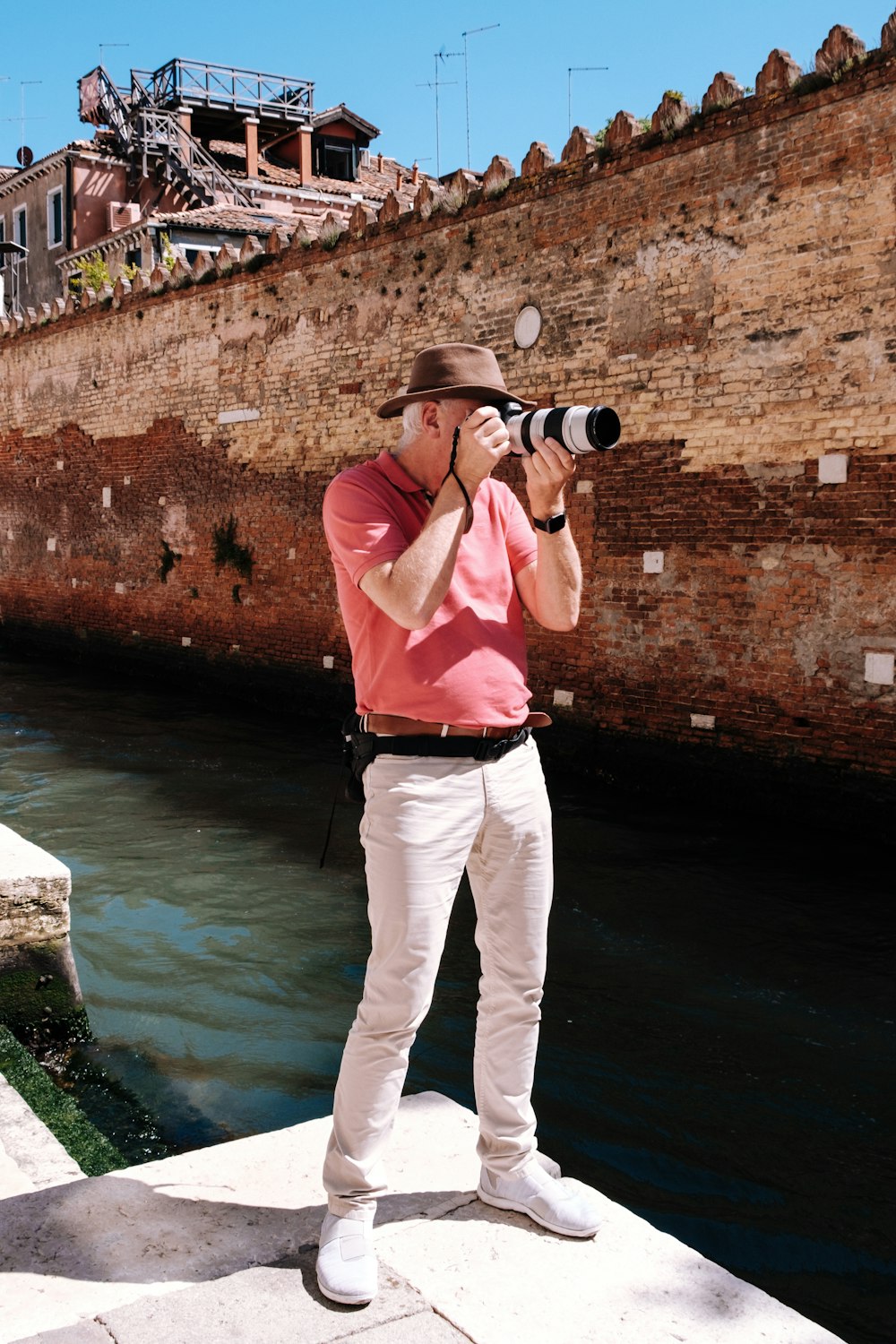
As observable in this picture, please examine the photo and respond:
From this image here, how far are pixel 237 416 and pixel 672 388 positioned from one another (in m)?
5.93

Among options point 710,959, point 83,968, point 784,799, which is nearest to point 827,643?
point 784,799

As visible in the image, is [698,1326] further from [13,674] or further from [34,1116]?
[13,674]

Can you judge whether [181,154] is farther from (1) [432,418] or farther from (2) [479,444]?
(2) [479,444]

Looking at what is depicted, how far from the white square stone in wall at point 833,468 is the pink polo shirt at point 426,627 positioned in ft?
16.7

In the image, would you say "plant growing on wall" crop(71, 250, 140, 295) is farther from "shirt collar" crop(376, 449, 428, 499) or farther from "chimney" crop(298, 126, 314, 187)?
"shirt collar" crop(376, 449, 428, 499)

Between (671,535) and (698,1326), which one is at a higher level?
(671,535)

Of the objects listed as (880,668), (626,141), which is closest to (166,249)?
(626,141)

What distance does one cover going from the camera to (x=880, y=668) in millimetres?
6773

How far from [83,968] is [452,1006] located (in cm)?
163

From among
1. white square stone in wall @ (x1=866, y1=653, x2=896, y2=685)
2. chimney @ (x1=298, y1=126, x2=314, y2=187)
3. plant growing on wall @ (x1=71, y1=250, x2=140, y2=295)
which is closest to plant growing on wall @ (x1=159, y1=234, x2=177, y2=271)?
plant growing on wall @ (x1=71, y1=250, x2=140, y2=295)

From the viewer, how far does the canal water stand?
128 inches

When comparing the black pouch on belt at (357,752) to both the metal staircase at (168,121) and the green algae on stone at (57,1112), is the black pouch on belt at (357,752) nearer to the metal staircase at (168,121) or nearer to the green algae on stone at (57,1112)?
the green algae on stone at (57,1112)

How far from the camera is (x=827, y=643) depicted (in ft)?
23.1

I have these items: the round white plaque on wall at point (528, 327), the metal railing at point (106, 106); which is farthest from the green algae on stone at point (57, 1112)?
the metal railing at point (106, 106)
